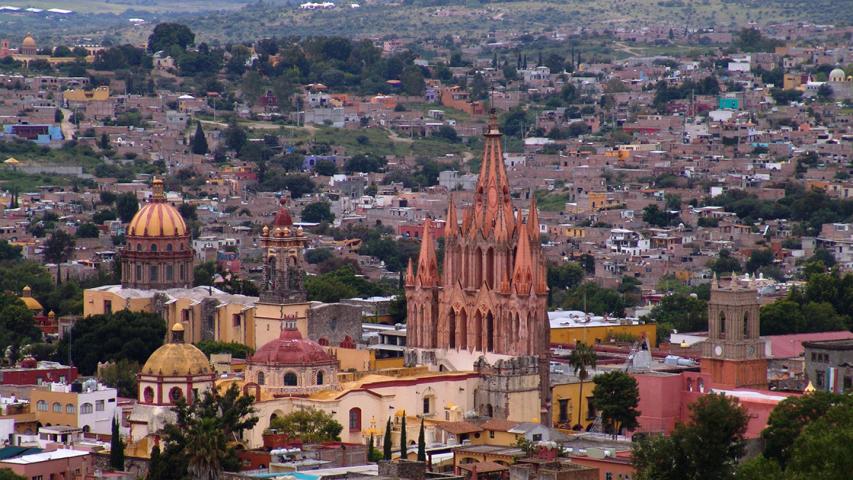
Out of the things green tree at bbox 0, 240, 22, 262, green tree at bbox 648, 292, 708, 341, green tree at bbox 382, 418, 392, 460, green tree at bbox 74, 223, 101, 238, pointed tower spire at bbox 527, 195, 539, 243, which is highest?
pointed tower spire at bbox 527, 195, 539, 243

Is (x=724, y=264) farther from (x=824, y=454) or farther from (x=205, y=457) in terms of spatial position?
(x=824, y=454)

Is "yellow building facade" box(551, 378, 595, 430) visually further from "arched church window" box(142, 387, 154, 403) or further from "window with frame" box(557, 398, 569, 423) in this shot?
"arched church window" box(142, 387, 154, 403)

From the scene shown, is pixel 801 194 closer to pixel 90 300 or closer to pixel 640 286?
pixel 640 286

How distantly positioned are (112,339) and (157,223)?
11.0m

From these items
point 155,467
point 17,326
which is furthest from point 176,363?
point 17,326

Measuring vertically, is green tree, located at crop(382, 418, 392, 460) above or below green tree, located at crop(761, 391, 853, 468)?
below

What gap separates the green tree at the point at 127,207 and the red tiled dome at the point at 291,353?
7075 centimetres

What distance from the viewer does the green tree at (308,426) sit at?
3413 inches

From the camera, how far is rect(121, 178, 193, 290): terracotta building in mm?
115438

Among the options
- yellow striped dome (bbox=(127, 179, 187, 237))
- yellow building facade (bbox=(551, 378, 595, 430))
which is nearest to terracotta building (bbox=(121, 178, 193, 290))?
yellow striped dome (bbox=(127, 179, 187, 237))

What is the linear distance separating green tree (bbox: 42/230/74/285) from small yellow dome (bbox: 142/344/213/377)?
195 feet

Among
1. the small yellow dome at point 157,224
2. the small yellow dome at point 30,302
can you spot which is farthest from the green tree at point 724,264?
the small yellow dome at point 157,224

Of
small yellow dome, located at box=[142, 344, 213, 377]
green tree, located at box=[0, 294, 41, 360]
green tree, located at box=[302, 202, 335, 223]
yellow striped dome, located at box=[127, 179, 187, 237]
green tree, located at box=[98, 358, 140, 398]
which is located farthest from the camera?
green tree, located at box=[302, 202, 335, 223]

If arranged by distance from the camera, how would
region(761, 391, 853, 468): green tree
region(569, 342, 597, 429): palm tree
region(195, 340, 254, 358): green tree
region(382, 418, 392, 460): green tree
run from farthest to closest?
1. region(195, 340, 254, 358): green tree
2. region(569, 342, 597, 429): palm tree
3. region(382, 418, 392, 460): green tree
4. region(761, 391, 853, 468): green tree
